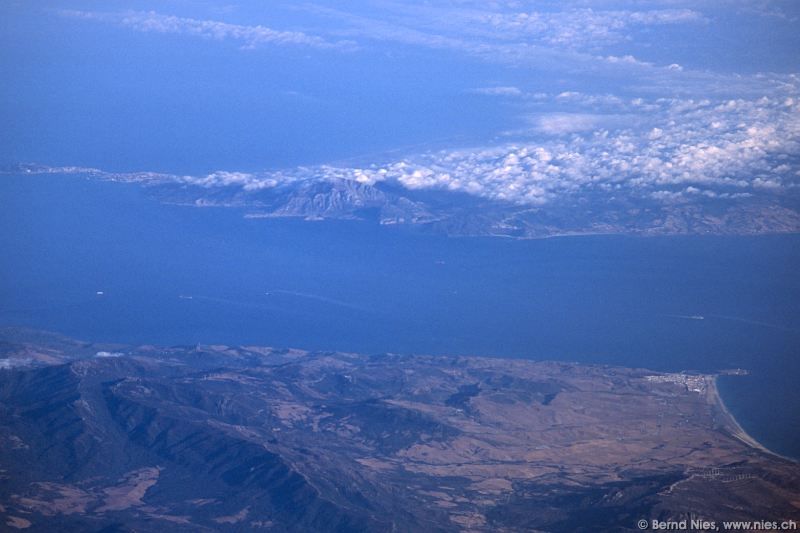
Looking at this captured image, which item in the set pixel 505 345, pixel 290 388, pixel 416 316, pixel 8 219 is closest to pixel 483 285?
pixel 416 316

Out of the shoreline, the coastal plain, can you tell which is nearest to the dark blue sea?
the shoreline

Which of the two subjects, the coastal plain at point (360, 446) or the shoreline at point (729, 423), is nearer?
the coastal plain at point (360, 446)

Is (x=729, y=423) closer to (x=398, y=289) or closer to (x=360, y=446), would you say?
(x=360, y=446)

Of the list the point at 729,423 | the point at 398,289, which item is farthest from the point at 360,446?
the point at 398,289

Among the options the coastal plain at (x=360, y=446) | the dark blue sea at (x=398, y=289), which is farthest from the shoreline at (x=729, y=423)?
the dark blue sea at (x=398, y=289)

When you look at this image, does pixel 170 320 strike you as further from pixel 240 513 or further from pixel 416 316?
pixel 240 513

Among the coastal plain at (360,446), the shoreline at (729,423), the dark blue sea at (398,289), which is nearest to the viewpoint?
the coastal plain at (360,446)

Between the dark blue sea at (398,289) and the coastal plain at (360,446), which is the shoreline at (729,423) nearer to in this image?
the coastal plain at (360,446)

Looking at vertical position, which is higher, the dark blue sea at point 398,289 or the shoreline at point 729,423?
the dark blue sea at point 398,289
